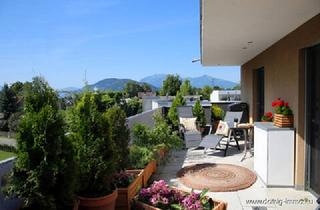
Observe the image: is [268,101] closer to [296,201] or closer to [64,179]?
[296,201]

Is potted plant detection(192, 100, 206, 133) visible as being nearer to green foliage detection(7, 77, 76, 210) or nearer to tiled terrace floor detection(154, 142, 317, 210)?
tiled terrace floor detection(154, 142, 317, 210)

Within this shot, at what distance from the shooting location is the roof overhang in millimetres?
3107

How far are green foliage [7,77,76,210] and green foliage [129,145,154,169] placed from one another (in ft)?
7.11

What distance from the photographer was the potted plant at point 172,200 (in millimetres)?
3225

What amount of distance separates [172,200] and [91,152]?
1.08 meters

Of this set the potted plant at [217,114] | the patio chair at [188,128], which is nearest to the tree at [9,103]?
the patio chair at [188,128]

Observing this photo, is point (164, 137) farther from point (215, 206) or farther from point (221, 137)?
point (215, 206)

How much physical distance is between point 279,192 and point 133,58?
49515 millimetres

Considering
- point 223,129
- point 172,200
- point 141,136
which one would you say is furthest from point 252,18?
point 223,129

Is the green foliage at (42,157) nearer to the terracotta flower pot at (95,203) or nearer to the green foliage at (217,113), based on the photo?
the terracotta flower pot at (95,203)

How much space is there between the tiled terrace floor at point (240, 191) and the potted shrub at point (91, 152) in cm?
171

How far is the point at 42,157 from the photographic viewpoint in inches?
97.5

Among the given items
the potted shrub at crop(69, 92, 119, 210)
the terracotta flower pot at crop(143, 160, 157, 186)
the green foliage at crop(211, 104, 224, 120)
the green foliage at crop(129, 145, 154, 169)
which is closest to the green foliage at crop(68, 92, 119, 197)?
the potted shrub at crop(69, 92, 119, 210)

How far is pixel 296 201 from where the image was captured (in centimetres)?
400
